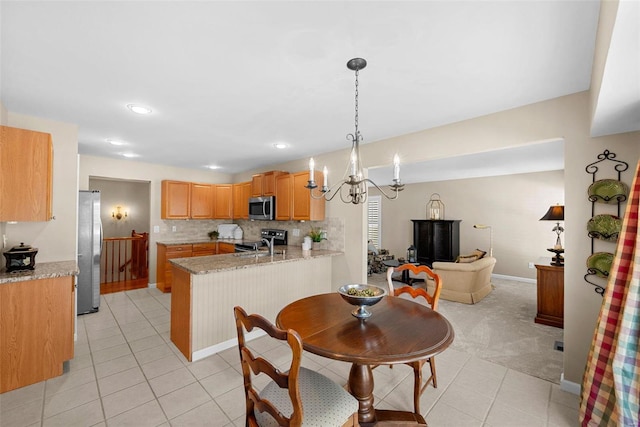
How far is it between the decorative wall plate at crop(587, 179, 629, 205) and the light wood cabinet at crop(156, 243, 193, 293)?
5.46 m

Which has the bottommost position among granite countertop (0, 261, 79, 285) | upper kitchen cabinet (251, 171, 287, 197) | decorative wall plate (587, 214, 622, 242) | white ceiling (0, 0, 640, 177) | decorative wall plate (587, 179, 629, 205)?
granite countertop (0, 261, 79, 285)

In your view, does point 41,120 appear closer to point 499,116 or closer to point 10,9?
point 10,9

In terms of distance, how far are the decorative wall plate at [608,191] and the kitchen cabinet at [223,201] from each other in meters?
5.45

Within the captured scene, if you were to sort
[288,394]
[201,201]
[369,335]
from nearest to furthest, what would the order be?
[288,394] → [369,335] → [201,201]

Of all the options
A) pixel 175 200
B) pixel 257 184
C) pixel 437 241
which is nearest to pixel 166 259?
pixel 175 200

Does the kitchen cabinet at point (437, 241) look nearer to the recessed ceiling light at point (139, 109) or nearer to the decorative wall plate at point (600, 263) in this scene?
the decorative wall plate at point (600, 263)

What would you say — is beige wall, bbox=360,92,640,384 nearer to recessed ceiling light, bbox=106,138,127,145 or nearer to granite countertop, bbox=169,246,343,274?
granite countertop, bbox=169,246,343,274

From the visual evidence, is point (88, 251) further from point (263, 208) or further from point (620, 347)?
point (620, 347)

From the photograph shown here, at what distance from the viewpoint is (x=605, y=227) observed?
195 cm

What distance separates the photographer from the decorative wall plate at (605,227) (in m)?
1.91

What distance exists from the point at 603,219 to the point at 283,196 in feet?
11.8

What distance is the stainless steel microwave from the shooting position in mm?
4492

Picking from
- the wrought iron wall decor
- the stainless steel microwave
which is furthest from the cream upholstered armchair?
the stainless steel microwave

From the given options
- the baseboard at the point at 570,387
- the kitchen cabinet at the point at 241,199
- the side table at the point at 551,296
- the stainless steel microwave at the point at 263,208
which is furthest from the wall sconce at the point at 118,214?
the side table at the point at 551,296
